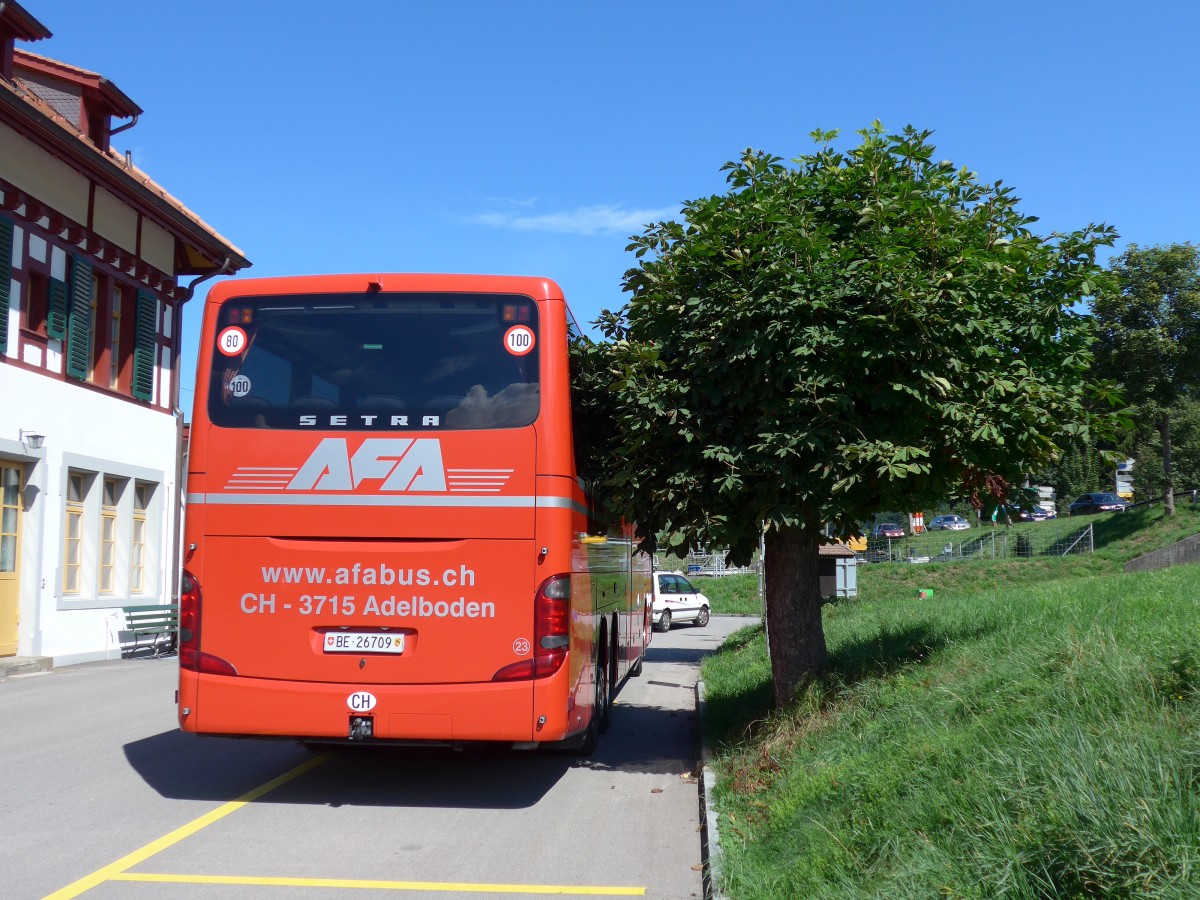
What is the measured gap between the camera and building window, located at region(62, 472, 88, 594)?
19281 millimetres

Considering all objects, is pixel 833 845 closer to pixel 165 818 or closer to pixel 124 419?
pixel 165 818

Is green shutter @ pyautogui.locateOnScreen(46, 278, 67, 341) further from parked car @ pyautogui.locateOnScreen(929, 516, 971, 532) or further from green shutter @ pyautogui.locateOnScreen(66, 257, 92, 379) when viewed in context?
parked car @ pyautogui.locateOnScreen(929, 516, 971, 532)

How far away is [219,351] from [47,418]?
12901 mm

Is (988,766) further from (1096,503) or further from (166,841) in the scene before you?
(1096,503)

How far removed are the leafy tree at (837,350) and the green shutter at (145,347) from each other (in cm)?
1617

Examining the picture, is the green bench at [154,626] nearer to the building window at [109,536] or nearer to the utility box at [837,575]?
the building window at [109,536]

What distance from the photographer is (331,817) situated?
23.0ft

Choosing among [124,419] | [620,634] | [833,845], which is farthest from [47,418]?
[833,845]

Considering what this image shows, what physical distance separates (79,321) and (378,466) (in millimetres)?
14665

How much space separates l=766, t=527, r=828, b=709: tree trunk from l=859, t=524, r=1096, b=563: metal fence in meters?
26.8

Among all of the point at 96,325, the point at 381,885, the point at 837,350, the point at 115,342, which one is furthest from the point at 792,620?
the point at 115,342

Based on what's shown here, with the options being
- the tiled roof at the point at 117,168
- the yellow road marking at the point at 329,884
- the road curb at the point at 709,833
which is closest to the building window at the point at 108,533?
the tiled roof at the point at 117,168

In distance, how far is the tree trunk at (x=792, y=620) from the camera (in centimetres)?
870

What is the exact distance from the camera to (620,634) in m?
11.1
